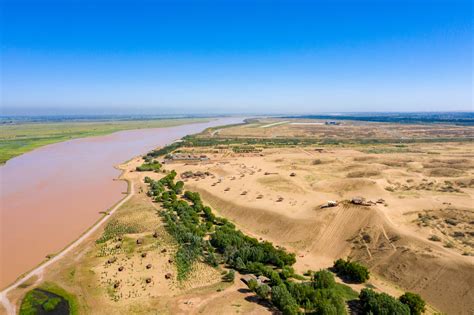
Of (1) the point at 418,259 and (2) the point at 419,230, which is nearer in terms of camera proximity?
(1) the point at 418,259

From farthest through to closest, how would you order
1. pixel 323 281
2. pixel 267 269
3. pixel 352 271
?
pixel 267 269
pixel 352 271
pixel 323 281

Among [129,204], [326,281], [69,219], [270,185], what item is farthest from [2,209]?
[326,281]

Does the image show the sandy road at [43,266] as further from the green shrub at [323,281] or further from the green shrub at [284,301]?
the green shrub at [323,281]

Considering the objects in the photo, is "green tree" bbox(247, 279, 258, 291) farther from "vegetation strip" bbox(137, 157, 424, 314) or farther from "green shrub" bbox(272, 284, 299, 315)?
"green shrub" bbox(272, 284, 299, 315)

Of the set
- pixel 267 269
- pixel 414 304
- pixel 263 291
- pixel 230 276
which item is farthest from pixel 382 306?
pixel 230 276

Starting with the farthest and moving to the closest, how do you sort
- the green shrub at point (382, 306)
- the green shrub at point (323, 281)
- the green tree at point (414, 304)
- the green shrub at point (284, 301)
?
the green shrub at point (323, 281)
the green tree at point (414, 304)
the green shrub at point (284, 301)
the green shrub at point (382, 306)

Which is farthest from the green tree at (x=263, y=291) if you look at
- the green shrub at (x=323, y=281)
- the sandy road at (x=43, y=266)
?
the sandy road at (x=43, y=266)

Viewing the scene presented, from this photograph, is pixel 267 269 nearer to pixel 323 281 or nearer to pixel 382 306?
pixel 323 281

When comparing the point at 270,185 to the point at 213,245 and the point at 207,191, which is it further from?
the point at 213,245
